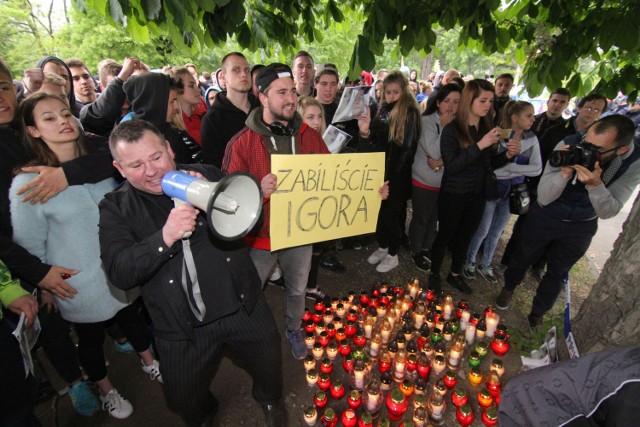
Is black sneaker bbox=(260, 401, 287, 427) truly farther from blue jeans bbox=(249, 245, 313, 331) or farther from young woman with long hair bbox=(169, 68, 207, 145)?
young woman with long hair bbox=(169, 68, 207, 145)

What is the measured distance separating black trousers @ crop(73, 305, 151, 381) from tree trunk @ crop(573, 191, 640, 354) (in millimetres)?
3738

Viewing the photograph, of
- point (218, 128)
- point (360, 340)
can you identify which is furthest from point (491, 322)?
point (218, 128)

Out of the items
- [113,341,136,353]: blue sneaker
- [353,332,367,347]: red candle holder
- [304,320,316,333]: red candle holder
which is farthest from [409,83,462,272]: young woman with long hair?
[113,341,136,353]: blue sneaker

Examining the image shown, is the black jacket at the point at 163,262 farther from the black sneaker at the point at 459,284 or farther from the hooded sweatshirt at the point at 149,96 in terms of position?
the black sneaker at the point at 459,284

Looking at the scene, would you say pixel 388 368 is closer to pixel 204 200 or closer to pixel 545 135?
pixel 204 200

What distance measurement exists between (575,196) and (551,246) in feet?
2.17

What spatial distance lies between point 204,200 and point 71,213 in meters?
1.42

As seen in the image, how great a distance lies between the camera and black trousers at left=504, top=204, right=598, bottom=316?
314 cm

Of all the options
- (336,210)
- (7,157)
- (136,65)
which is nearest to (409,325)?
(336,210)

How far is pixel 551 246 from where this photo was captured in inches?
134

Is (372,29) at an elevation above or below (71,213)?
above

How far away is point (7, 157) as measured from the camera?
2.13 m

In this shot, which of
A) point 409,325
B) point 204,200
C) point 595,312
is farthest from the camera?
point 409,325

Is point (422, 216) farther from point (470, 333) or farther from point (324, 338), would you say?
point (324, 338)
